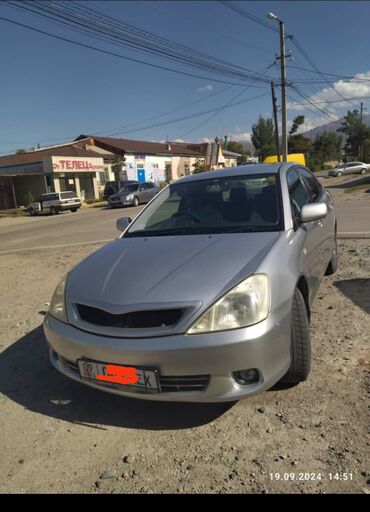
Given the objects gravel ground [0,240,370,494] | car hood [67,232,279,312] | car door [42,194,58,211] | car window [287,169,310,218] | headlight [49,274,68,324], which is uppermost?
car window [287,169,310,218]

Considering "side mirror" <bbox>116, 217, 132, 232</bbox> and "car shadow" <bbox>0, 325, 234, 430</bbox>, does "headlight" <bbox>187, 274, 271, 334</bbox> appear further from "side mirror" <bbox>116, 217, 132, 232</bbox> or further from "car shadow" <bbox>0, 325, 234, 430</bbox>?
"side mirror" <bbox>116, 217, 132, 232</bbox>

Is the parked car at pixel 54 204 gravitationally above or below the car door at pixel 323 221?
below

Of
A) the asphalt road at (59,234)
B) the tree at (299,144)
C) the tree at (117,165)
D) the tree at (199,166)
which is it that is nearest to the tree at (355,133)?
the tree at (299,144)

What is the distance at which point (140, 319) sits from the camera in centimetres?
246

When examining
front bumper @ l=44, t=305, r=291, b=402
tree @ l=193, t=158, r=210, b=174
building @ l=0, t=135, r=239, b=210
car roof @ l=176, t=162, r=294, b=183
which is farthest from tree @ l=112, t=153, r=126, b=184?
front bumper @ l=44, t=305, r=291, b=402

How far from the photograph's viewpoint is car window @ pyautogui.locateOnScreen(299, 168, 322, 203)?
4.52 m

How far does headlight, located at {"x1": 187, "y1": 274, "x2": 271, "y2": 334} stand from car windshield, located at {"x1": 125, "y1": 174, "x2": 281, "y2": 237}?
0.89 m

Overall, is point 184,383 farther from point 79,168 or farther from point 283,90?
point 79,168

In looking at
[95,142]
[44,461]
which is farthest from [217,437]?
[95,142]

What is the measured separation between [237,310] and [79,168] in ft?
112

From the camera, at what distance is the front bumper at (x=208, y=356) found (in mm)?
2305

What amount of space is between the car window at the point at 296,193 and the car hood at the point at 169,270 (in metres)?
0.64

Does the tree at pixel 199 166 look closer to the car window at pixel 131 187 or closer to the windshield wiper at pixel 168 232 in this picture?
the car window at pixel 131 187
